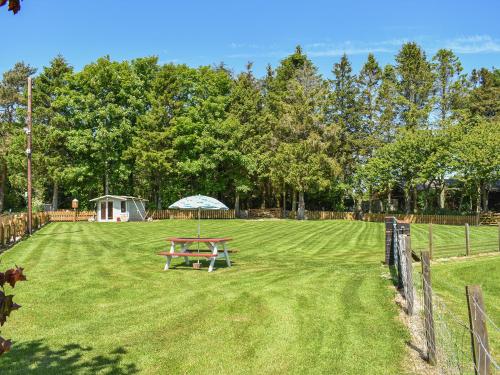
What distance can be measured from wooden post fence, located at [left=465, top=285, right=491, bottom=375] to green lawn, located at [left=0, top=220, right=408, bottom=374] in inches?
78.8

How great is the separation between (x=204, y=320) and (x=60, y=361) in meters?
2.60

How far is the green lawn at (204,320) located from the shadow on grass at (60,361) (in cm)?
1

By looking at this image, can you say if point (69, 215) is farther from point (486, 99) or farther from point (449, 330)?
point (486, 99)

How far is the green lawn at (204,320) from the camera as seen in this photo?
627cm

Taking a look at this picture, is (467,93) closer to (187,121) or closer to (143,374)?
(187,121)

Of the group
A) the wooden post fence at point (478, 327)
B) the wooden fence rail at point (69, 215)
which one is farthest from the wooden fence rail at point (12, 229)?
the wooden fence rail at point (69, 215)

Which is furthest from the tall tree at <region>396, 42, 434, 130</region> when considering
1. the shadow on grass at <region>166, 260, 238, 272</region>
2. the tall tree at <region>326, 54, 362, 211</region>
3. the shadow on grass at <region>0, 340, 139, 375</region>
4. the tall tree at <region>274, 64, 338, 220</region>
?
the shadow on grass at <region>0, 340, 139, 375</region>

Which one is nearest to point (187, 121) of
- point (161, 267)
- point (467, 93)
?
point (467, 93)

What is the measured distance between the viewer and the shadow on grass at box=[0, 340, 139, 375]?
5950mm

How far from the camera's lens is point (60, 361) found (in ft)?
20.5

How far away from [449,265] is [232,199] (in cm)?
4653

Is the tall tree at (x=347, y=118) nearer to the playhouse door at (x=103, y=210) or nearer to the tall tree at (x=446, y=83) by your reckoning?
the tall tree at (x=446, y=83)

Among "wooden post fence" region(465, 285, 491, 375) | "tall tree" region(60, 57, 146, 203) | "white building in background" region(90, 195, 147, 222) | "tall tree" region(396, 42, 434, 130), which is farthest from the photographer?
"tall tree" region(396, 42, 434, 130)

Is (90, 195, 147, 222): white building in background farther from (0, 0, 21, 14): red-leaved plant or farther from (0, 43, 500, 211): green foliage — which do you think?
(0, 0, 21, 14): red-leaved plant
